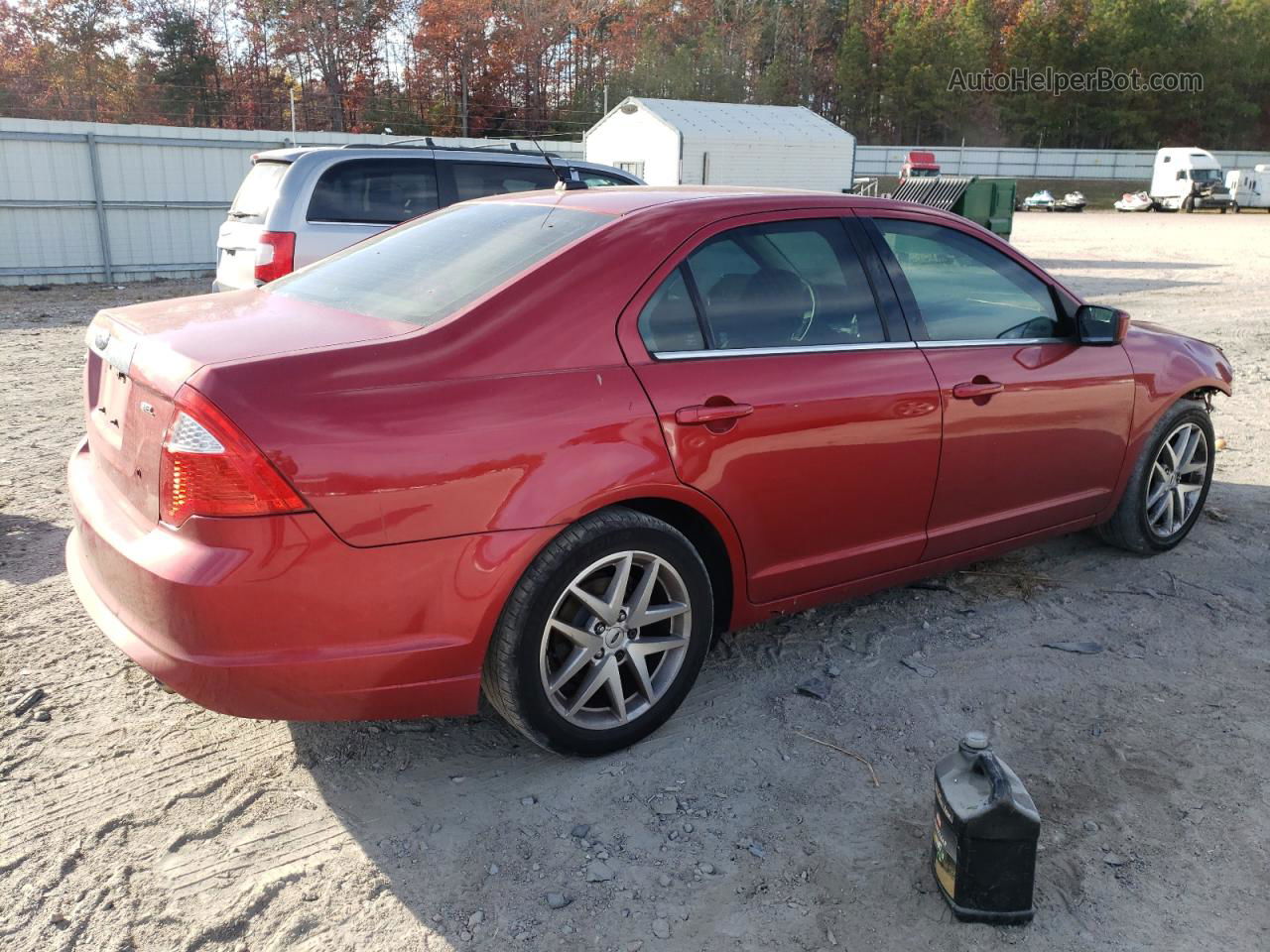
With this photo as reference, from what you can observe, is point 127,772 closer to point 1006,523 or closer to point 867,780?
point 867,780

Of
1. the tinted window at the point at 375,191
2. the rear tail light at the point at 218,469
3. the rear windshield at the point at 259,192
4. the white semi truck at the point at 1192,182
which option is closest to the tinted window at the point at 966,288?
the rear tail light at the point at 218,469

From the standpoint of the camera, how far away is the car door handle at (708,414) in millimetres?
3125

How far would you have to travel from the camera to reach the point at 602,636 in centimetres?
311

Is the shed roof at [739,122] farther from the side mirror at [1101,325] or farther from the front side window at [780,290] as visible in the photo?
the front side window at [780,290]

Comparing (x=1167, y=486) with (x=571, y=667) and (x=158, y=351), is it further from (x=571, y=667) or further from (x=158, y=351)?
(x=158, y=351)

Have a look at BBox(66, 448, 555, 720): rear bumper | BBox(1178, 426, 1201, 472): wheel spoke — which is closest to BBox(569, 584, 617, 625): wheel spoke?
BBox(66, 448, 555, 720): rear bumper

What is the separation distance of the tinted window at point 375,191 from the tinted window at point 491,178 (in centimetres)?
24

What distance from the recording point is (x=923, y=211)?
4.03 metres

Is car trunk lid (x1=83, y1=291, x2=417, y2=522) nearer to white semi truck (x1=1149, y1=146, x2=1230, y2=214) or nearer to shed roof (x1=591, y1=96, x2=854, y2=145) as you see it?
shed roof (x1=591, y1=96, x2=854, y2=145)

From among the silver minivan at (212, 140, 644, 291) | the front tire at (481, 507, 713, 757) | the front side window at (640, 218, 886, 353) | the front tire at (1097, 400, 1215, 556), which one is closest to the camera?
the front tire at (481, 507, 713, 757)

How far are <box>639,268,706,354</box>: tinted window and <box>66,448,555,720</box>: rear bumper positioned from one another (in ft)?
2.32

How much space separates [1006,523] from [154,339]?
312cm

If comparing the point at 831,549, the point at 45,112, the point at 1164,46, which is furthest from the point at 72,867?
the point at 1164,46

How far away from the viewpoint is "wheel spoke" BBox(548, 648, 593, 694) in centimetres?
306
